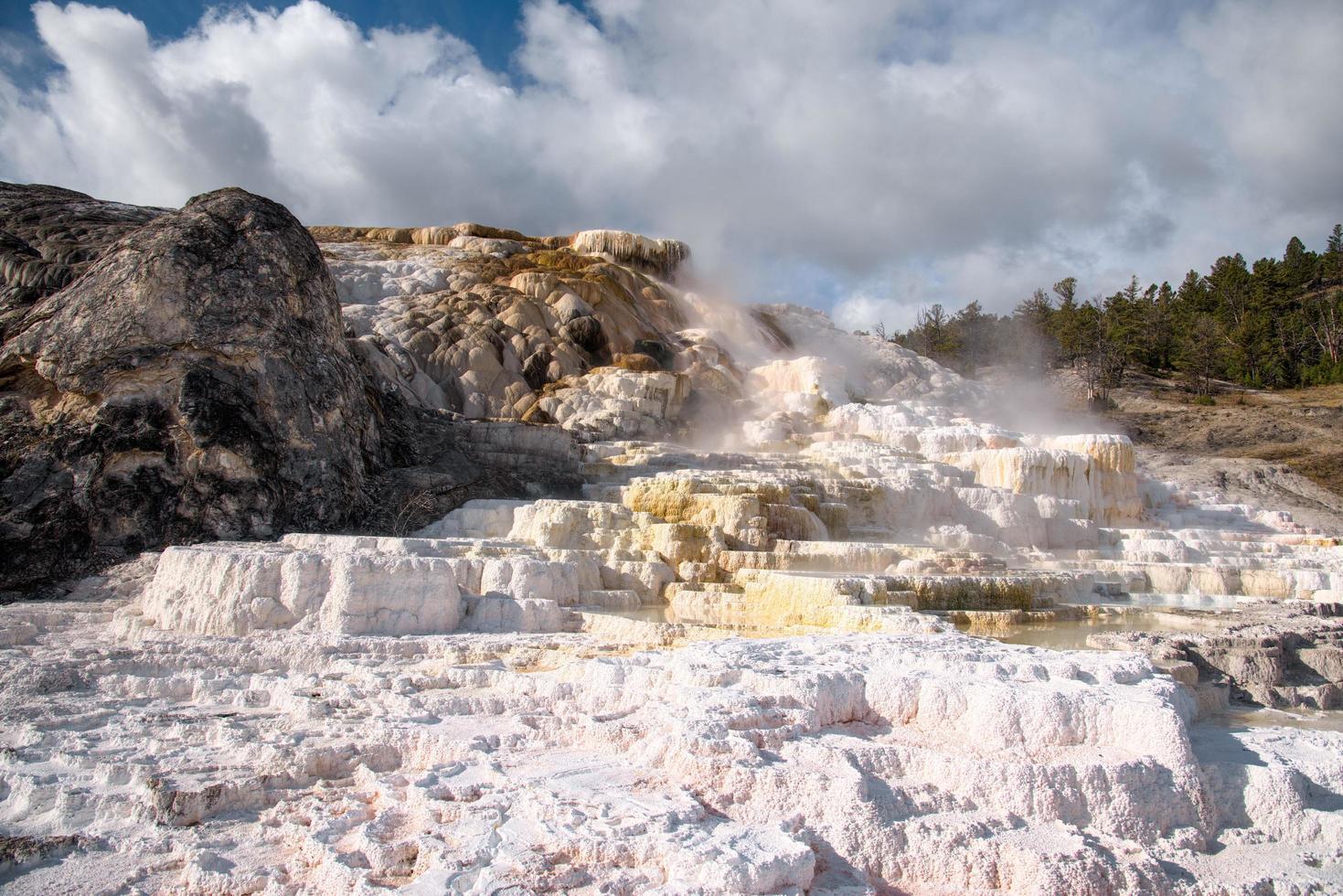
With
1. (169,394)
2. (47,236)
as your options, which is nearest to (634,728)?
(169,394)

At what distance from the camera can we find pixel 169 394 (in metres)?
9.98

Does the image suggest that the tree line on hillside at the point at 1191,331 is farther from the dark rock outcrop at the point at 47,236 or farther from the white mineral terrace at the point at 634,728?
the dark rock outcrop at the point at 47,236

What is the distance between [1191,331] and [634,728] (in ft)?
105

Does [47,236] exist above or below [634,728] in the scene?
above

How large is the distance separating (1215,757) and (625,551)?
21.6 ft

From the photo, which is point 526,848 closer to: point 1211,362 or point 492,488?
point 492,488

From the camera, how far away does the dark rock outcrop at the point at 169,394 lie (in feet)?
30.7

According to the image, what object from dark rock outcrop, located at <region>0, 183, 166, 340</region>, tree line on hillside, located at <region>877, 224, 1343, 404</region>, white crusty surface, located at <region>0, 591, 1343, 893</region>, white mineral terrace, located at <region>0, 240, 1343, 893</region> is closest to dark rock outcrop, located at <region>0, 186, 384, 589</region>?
dark rock outcrop, located at <region>0, 183, 166, 340</region>

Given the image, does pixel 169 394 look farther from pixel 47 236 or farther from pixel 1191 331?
pixel 1191 331

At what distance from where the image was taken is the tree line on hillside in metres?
29.5

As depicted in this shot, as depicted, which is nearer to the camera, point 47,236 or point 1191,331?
point 47,236

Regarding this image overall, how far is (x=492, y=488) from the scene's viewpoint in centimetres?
1280

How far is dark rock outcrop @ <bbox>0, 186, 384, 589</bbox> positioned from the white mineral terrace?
907 mm

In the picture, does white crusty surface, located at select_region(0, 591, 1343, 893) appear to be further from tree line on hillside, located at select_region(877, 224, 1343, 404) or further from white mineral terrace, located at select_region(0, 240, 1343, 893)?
tree line on hillside, located at select_region(877, 224, 1343, 404)
